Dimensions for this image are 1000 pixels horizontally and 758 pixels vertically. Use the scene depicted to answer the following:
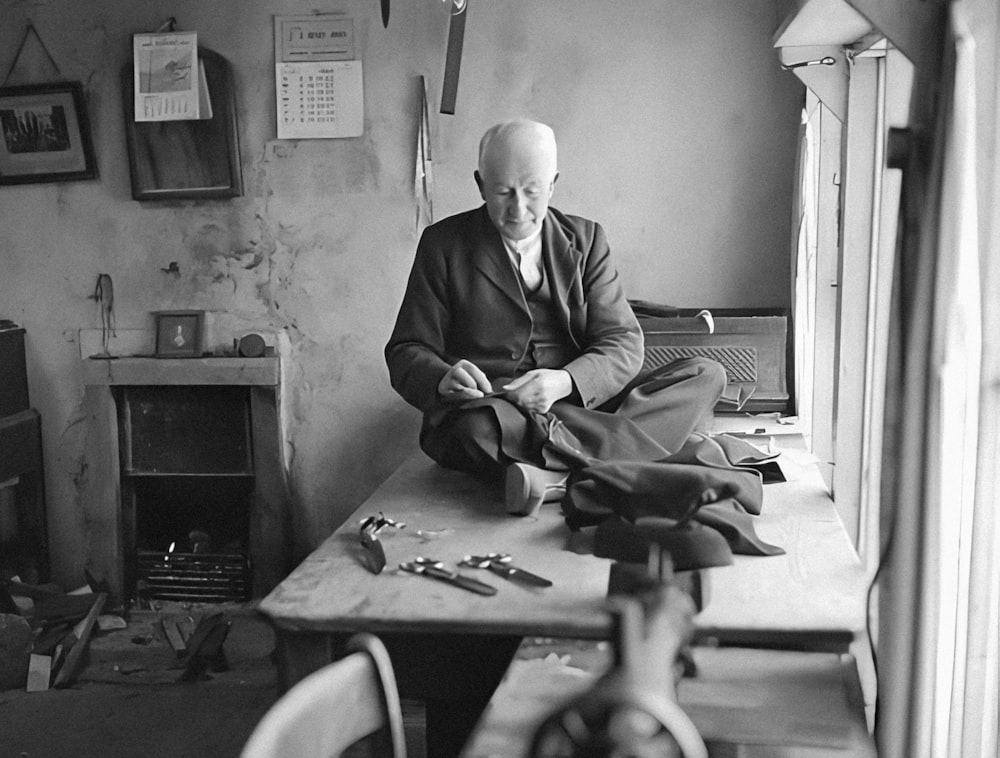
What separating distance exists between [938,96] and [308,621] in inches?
48.3

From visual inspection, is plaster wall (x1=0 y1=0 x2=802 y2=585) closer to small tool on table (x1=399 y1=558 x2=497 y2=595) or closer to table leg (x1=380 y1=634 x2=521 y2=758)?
small tool on table (x1=399 y1=558 x2=497 y2=595)

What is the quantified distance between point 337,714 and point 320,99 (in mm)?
2894

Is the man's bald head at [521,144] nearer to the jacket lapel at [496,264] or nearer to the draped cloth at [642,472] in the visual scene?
the jacket lapel at [496,264]

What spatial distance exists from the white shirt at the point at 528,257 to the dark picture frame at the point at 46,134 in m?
1.81

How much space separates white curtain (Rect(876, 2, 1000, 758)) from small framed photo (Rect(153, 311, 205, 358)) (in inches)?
116

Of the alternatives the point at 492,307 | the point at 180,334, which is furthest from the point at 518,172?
the point at 180,334

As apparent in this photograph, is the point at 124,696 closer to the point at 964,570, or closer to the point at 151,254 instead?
the point at 151,254

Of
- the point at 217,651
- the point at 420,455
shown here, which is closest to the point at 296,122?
the point at 420,455

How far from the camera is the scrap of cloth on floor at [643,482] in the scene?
1973mm

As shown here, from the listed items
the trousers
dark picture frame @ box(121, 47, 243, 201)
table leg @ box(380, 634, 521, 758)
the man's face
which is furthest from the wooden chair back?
dark picture frame @ box(121, 47, 243, 201)

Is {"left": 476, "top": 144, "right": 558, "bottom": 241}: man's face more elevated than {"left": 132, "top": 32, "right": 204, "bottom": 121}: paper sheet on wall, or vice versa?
{"left": 132, "top": 32, "right": 204, "bottom": 121}: paper sheet on wall

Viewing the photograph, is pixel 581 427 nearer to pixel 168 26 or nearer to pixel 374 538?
pixel 374 538

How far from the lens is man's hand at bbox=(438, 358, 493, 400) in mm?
2670

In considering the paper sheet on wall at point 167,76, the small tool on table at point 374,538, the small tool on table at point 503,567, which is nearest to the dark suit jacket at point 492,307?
the small tool on table at point 374,538
